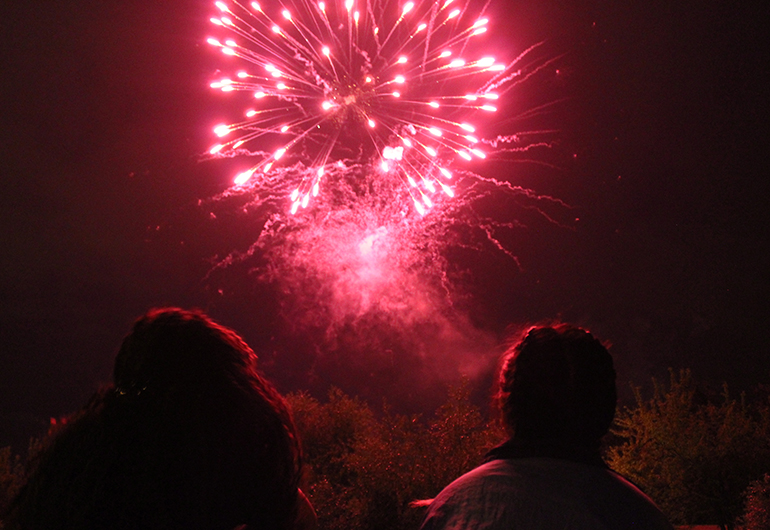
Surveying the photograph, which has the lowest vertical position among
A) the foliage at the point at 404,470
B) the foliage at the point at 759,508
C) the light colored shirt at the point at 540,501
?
the foliage at the point at 404,470

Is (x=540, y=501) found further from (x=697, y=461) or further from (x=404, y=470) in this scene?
(x=404, y=470)

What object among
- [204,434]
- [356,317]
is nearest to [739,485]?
[204,434]

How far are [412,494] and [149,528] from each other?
54.1 feet

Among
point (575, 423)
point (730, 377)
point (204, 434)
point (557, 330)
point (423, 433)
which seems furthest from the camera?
point (730, 377)

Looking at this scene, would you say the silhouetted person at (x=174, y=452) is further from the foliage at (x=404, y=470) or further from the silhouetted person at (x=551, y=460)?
the foliage at (x=404, y=470)

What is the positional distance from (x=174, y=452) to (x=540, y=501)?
4.11ft

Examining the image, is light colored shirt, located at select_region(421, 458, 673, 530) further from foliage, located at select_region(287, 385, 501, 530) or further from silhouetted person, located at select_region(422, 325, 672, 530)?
foliage, located at select_region(287, 385, 501, 530)

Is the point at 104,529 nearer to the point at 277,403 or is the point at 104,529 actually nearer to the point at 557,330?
the point at 277,403

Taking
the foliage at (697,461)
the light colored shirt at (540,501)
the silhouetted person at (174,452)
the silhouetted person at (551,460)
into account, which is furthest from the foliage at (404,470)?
the silhouetted person at (174,452)

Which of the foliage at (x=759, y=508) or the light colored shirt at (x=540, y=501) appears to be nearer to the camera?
the light colored shirt at (x=540, y=501)

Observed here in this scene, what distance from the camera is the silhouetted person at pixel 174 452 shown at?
1604 millimetres

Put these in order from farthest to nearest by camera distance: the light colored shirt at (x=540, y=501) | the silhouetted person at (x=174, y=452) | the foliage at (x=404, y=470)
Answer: the foliage at (x=404, y=470)
the light colored shirt at (x=540, y=501)
the silhouetted person at (x=174, y=452)

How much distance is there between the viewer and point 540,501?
1749mm

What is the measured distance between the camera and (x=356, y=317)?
36.8 meters
